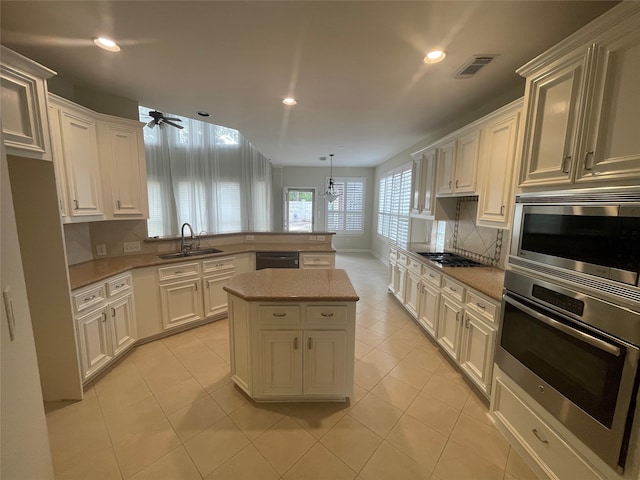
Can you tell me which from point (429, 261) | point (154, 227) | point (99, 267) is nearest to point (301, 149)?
point (154, 227)

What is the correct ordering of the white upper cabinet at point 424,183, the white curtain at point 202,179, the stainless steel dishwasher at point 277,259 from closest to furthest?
the white upper cabinet at point 424,183, the stainless steel dishwasher at point 277,259, the white curtain at point 202,179

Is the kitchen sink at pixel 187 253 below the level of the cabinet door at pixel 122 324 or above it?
above

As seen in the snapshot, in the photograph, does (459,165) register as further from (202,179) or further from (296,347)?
(202,179)

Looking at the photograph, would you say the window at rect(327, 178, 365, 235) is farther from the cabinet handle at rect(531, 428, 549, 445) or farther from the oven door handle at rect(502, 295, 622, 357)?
the cabinet handle at rect(531, 428, 549, 445)

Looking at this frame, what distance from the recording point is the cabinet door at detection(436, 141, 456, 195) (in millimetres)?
2879

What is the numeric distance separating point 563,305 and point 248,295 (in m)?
1.80

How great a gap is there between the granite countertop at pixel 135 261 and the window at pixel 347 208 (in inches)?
155

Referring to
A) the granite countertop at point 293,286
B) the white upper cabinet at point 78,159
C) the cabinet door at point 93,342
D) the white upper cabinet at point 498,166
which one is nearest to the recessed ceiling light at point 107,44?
the white upper cabinet at point 78,159

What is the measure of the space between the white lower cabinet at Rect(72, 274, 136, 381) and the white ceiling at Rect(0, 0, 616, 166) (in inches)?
73.2

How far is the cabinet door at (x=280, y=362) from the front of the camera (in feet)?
6.00

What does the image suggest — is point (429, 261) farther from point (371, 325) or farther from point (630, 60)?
point (630, 60)

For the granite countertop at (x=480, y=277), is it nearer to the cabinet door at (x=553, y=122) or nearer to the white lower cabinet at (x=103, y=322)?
the cabinet door at (x=553, y=122)

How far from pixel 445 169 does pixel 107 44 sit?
3.29 m

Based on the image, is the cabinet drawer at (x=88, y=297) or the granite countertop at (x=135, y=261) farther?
the granite countertop at (x=135, y=261)
